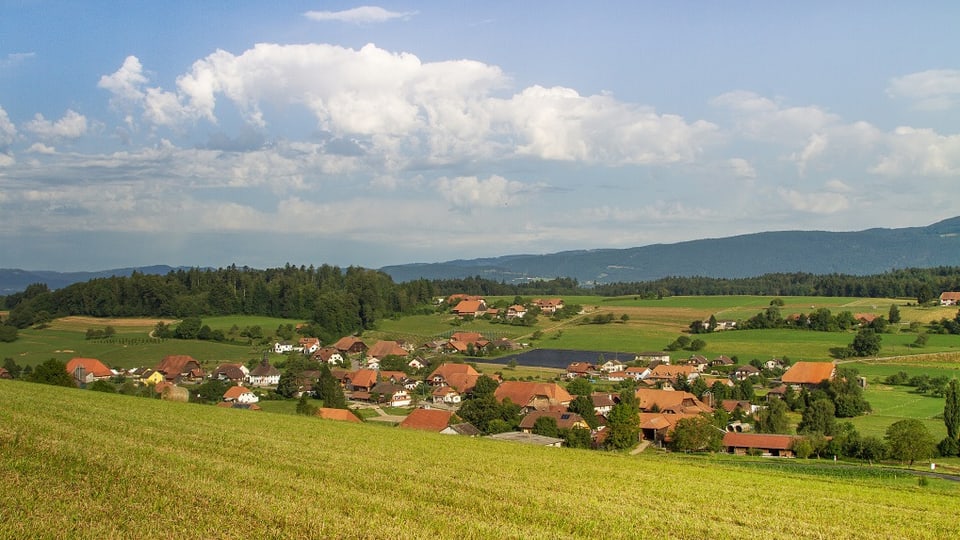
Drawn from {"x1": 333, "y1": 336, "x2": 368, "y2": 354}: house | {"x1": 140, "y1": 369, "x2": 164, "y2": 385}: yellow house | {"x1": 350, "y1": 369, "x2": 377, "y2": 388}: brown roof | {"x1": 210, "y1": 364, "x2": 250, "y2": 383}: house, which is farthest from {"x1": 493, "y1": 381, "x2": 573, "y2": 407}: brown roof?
{"x1": 333, "y1": 336, "x2": 368, "y2": 354}: house

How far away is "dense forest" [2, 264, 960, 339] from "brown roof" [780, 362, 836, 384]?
6133 cm

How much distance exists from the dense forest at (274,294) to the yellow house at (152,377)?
3328 cm

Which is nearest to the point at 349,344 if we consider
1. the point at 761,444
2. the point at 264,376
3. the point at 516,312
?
the point at 264,376

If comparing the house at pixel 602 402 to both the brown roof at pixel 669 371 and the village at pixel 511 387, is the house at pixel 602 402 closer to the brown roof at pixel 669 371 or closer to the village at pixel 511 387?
the village at pixel 511 387

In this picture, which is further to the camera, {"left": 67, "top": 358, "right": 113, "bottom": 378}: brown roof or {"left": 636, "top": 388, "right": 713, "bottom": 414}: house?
{"left": 67, "top": 358, "right": 113, "bottom": 378}: brown roof

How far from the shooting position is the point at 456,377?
242ft

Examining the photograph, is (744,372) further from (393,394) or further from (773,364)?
(393,394)

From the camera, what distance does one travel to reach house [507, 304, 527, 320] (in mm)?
133250

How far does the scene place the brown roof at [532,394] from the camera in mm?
58938

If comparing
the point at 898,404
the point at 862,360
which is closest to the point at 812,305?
the point at 862,360

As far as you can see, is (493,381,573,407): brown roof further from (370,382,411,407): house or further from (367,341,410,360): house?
(367,341,410,360): house

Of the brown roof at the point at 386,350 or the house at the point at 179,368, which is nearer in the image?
the house at the point at 179,368

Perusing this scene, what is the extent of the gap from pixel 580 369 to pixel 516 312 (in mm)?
52261

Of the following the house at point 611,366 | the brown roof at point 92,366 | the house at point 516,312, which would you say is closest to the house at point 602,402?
the house at point 611,366
